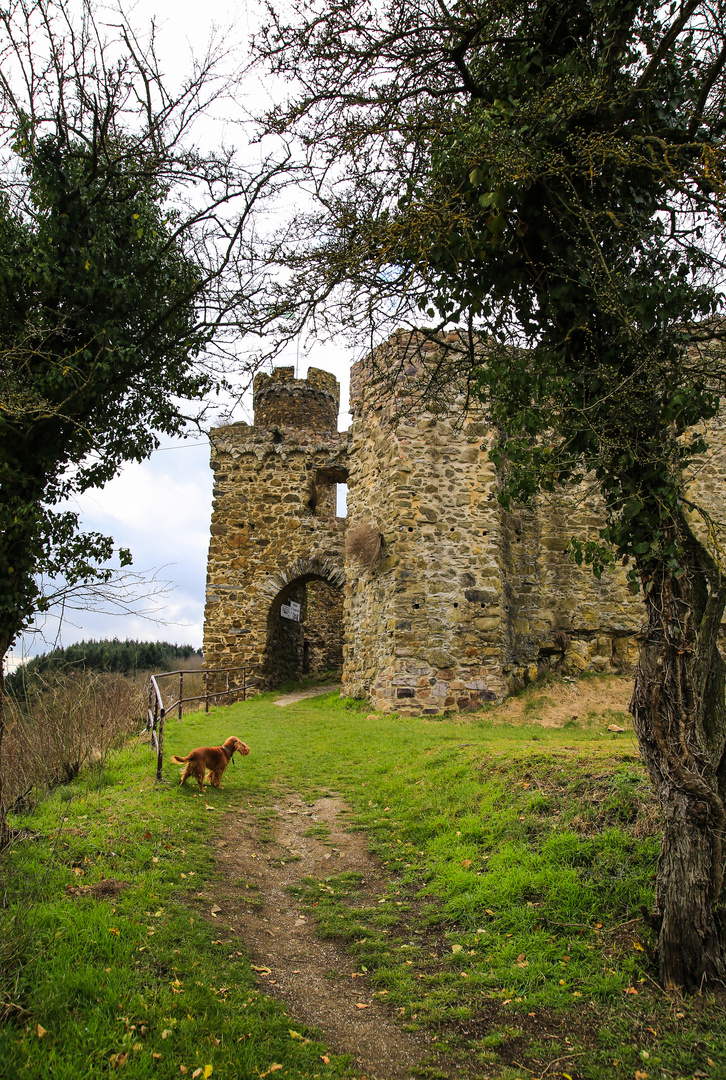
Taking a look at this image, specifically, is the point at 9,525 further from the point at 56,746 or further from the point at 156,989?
the point at 56,746

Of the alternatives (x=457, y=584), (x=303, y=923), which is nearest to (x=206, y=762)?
(x=303, y=923)

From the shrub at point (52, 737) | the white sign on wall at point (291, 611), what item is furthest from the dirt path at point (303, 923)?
the white sign on wall at point (291, 611)

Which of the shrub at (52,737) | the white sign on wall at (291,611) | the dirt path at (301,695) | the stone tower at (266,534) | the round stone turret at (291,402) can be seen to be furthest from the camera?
the round stone turret at (291,402)

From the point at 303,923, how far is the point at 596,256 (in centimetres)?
443

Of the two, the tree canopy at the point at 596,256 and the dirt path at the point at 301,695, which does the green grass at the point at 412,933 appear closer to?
the tree canopy at the point at 596,256

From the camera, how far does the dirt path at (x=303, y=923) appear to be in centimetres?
307

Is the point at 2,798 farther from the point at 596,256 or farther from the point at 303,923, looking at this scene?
the point at 596,256

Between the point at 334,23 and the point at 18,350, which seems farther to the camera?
the point at 334,23

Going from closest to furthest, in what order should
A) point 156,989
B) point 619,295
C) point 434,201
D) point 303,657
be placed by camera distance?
point 156,989
point 619,295
point 434,201
point 303,657

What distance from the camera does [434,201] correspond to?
3.91 m

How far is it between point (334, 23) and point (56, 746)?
6.65 meters

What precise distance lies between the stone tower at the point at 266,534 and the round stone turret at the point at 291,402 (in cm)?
182

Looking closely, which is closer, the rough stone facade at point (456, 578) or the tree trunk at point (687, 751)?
the tree trunk at point (687, 751)

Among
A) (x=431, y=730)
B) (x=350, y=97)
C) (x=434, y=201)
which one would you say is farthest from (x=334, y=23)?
(x=431, y=730)
